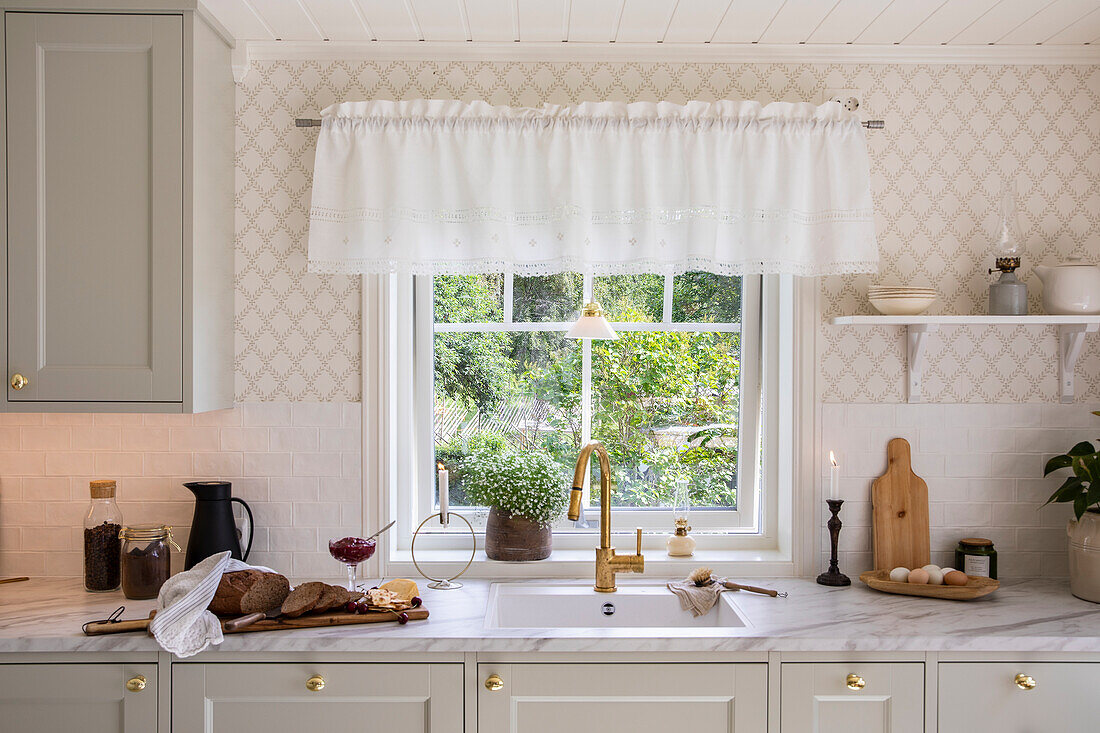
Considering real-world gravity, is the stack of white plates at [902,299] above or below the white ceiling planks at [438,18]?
below

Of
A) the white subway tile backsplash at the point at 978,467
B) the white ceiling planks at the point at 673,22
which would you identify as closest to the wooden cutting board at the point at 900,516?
the white subway tile backsplash at the point at 978,467

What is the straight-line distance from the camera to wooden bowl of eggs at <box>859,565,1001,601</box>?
6.75ft

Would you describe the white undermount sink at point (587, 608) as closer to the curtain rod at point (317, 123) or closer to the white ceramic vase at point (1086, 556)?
the white ceramic vase at point (1086, 556)

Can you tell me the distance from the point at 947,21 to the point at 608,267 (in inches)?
44.7

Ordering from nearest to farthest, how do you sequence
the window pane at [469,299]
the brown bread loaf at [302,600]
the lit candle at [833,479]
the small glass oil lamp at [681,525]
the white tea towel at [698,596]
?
the brown bread loaf at [302,600] → the white tea towel at [698,596] → the lit candle at [833,479] → the small glass oil lamp at [681,525] → the window pane at [469,299]

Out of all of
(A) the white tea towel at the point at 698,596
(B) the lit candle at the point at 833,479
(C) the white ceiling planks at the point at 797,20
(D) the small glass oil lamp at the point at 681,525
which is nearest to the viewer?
(C) the white ceiling planks at the point at 797,20

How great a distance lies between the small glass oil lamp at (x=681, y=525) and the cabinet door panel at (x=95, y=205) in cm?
151

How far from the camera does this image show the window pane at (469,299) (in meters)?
2.53

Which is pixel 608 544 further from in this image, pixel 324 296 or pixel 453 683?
pixel 324 296

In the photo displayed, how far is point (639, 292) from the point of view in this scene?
2545 mm

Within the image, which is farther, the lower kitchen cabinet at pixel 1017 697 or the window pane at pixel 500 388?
the window pane at pixel 500 388

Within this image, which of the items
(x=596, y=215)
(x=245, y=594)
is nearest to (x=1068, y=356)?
(x=596, y=215)

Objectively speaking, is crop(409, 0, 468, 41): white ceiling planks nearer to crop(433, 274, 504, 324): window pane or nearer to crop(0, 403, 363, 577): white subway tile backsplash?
crop(433, 274, 504, 324): window pane

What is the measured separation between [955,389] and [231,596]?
210cm
